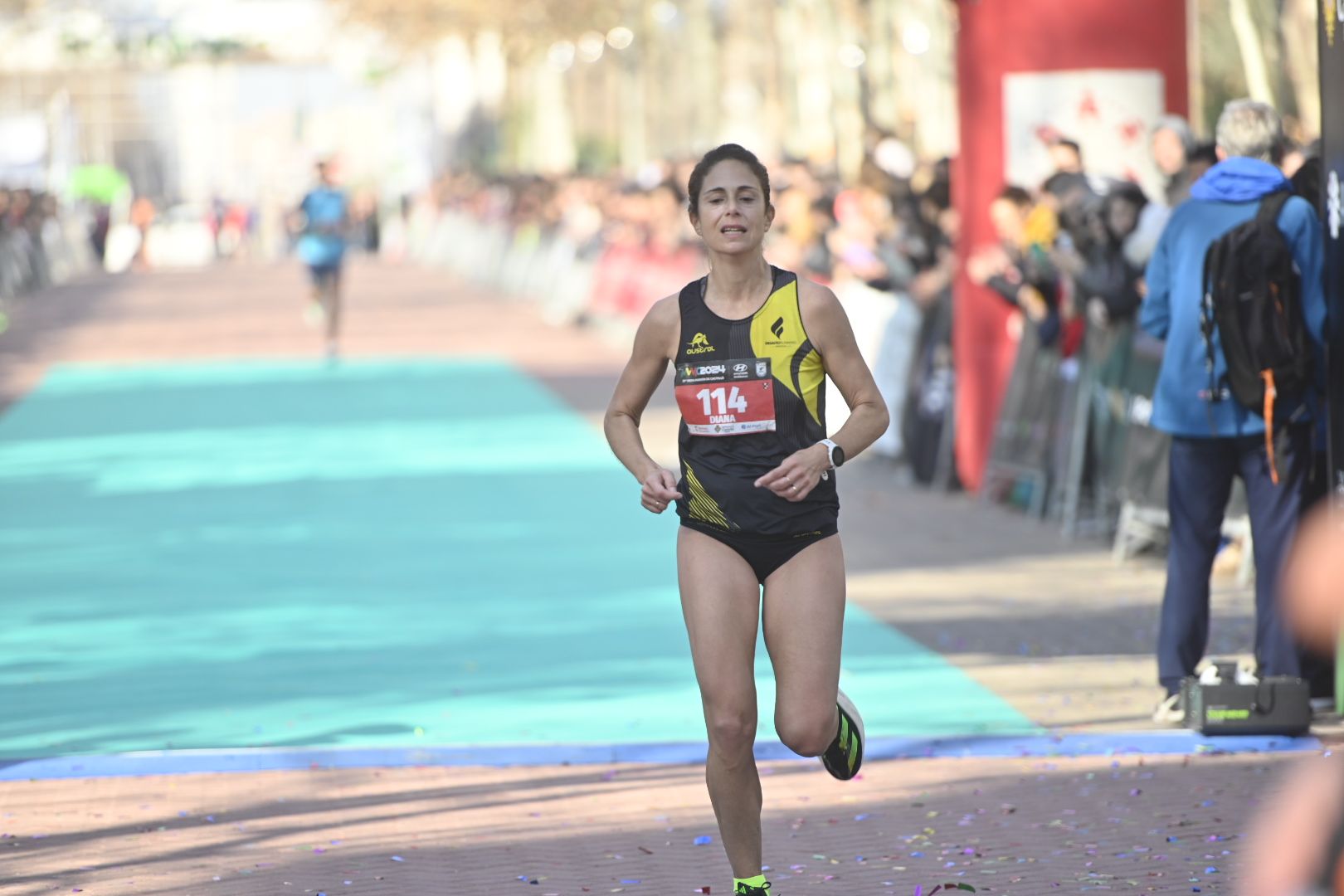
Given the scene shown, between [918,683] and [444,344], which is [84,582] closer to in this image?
[918,683]

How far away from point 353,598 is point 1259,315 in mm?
5245

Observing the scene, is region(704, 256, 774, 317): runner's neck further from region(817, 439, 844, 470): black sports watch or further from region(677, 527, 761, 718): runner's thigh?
region(677, 527, 761, 718): runner's thigh

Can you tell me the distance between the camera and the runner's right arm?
5.80 meters

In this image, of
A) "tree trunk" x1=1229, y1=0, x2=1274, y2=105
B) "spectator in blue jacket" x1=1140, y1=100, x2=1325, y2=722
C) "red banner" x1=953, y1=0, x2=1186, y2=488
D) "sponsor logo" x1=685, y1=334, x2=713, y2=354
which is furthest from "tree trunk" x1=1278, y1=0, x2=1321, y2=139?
"sponsor logo" x1=685, y1=334, x2=713, y2=354

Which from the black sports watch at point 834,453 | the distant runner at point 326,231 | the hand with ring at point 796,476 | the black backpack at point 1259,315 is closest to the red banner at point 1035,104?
the black backpack at point 1259,315

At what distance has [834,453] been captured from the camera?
572 centimetres

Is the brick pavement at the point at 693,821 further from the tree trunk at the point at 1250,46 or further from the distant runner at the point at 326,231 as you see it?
the distant runner at the point at 326,231

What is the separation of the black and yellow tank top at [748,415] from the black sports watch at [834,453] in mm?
62

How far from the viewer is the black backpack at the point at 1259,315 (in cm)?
808

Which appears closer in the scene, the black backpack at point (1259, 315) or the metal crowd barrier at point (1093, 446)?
the black backpack at point (1259, 315)

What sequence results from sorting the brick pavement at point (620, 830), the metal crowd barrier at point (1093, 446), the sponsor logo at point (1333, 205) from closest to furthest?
the brick pavement at point (620, 830), the sponsor logo at point (1333, 205), the metal crowd barrier at point (1093, 446)

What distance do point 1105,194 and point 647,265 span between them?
16.1 m

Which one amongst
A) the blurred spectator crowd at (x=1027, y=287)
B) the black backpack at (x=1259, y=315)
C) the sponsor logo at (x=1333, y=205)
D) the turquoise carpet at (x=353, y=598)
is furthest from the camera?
the blurred spectator crowd at (x=1027, y=287)

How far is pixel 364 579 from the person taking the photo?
1237cm
